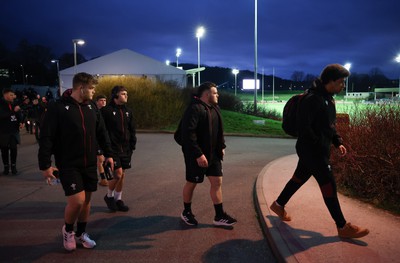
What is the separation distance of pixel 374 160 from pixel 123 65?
111ft

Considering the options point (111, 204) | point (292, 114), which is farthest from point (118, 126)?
point (292, 114)

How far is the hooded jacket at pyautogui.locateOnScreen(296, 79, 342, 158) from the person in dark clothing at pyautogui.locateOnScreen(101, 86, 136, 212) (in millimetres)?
2726

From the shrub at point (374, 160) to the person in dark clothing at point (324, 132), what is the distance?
5.45ft

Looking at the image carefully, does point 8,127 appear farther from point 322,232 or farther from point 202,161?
point 322,232

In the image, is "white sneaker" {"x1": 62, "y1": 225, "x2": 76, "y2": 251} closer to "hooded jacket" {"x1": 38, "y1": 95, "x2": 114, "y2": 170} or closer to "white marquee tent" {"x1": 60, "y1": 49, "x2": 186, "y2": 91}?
"hooded jacket" {"x1": 38, "y1": 95, "x2": 114, "y2": 170}

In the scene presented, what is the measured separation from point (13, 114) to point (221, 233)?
6302 millimetres

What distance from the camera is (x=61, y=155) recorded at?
412 centimetres

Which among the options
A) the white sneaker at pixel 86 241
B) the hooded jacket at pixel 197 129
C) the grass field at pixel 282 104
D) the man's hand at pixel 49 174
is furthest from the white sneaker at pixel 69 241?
the grass field at pixel 282 104

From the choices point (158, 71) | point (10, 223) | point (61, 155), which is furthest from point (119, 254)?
point (158, 71)

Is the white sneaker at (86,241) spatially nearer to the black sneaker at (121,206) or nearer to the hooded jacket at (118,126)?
the black sneaker at (121,206)

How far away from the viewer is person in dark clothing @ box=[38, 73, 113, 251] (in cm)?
401

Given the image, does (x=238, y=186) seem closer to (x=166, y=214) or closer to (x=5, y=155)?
(x=166, y=214)

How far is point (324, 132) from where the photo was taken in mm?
4305

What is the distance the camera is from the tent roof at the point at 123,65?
120ft
